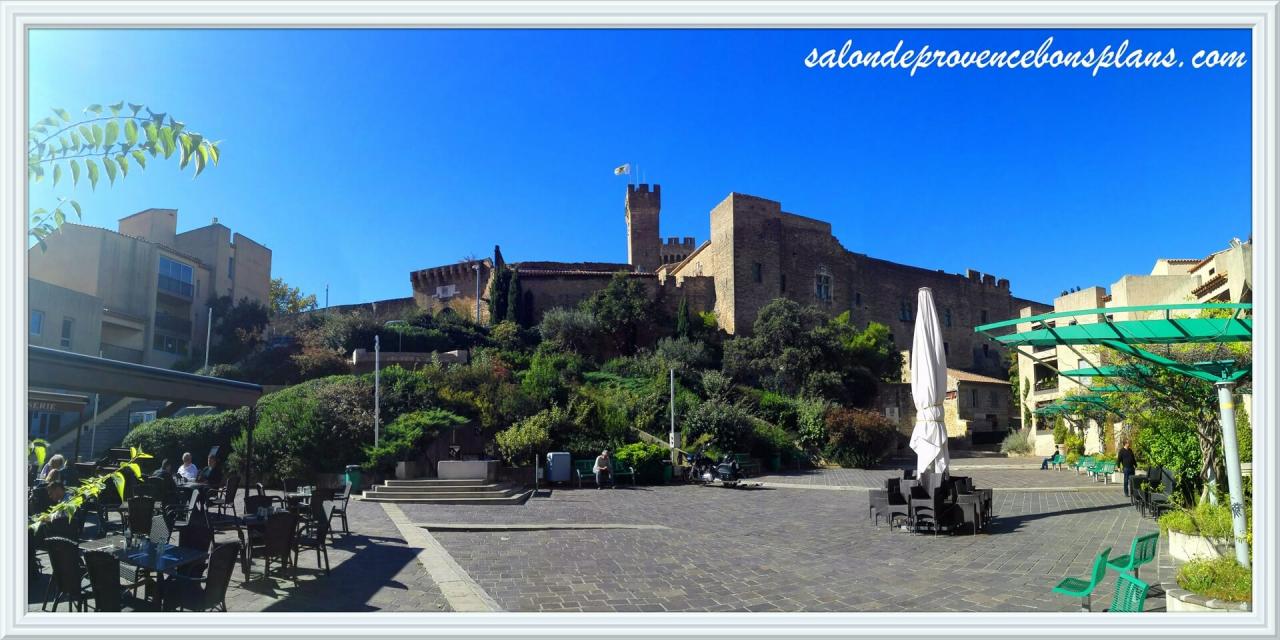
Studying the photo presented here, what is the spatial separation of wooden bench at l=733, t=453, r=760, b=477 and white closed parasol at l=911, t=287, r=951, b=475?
11040mm

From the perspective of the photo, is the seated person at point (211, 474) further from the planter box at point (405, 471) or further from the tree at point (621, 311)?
the tree at point (621, 311)

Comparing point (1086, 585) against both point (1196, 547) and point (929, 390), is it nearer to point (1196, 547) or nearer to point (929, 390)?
point (1196, 547)

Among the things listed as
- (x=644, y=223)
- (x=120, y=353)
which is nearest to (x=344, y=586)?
(x=120, y=353)

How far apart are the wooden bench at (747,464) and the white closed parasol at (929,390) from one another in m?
11.0

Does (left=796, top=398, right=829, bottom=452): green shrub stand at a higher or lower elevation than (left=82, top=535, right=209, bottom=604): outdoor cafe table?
lower

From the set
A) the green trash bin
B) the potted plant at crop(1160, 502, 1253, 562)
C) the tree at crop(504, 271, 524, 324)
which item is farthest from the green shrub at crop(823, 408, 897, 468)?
the tree at crop(504, 271, 524, 324)

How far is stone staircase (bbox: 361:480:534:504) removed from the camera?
14.3 meters

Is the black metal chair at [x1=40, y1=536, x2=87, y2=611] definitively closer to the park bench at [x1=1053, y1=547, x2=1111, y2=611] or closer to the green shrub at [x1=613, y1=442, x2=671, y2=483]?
the park bench at [x1=1053, y1=547, x2=1111, y2=611]

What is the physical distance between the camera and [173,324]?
35062 mm

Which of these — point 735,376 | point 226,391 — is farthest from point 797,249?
point 226,391

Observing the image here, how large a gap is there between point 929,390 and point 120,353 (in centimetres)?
3347

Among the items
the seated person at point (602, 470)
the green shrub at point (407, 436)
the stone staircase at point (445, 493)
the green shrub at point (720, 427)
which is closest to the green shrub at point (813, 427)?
the green shrub at point (720, 427)
